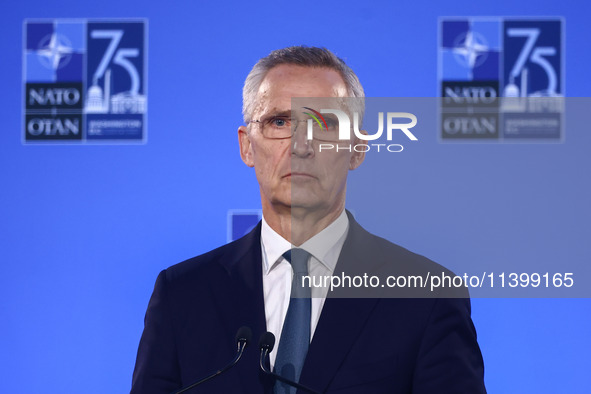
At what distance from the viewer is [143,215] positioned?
7.17ft

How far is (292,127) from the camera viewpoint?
49.4 inches

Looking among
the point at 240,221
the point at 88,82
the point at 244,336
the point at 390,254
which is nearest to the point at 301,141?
the point at 390,254

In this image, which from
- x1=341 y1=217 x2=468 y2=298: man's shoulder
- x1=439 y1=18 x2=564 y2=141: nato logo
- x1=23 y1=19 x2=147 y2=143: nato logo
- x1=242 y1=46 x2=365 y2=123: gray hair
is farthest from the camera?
x1=23 y1=19 x2=147 y2=143: nato logo

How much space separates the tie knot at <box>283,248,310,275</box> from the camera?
1.23 metres

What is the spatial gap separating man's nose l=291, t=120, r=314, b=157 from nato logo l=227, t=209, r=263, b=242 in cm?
90

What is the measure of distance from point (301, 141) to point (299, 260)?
22cm

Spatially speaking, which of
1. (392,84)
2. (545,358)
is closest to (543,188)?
(545,358)

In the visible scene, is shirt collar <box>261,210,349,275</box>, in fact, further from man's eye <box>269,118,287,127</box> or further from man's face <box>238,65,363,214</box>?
man's eye <box>269,118,287,127</box>

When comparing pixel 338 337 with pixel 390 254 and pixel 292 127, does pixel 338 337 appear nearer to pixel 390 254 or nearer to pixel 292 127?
pixel 390 254

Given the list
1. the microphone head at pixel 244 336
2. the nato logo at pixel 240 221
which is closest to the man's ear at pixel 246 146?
the microphone head at pixel 244 336

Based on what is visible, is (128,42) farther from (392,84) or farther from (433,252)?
(433,252)

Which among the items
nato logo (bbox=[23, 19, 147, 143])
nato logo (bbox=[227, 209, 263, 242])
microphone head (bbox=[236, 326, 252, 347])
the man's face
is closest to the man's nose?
the man's face

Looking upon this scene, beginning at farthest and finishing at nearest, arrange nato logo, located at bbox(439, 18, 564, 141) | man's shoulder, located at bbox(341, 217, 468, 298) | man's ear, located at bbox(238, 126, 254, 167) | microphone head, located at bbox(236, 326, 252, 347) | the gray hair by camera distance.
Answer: nato logo, located at bbox(439, 18, 564, 141) < man's ear, located at bbox(238, 126, 254, 167) < the gray hair < man's shoulder, located at bbox(341, 217, 468, 298) < microphone head, located at bbox(236, 326, 252, 347)

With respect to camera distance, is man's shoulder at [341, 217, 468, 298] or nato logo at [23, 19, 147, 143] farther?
nato logo at [23, 19, 147, 143]
